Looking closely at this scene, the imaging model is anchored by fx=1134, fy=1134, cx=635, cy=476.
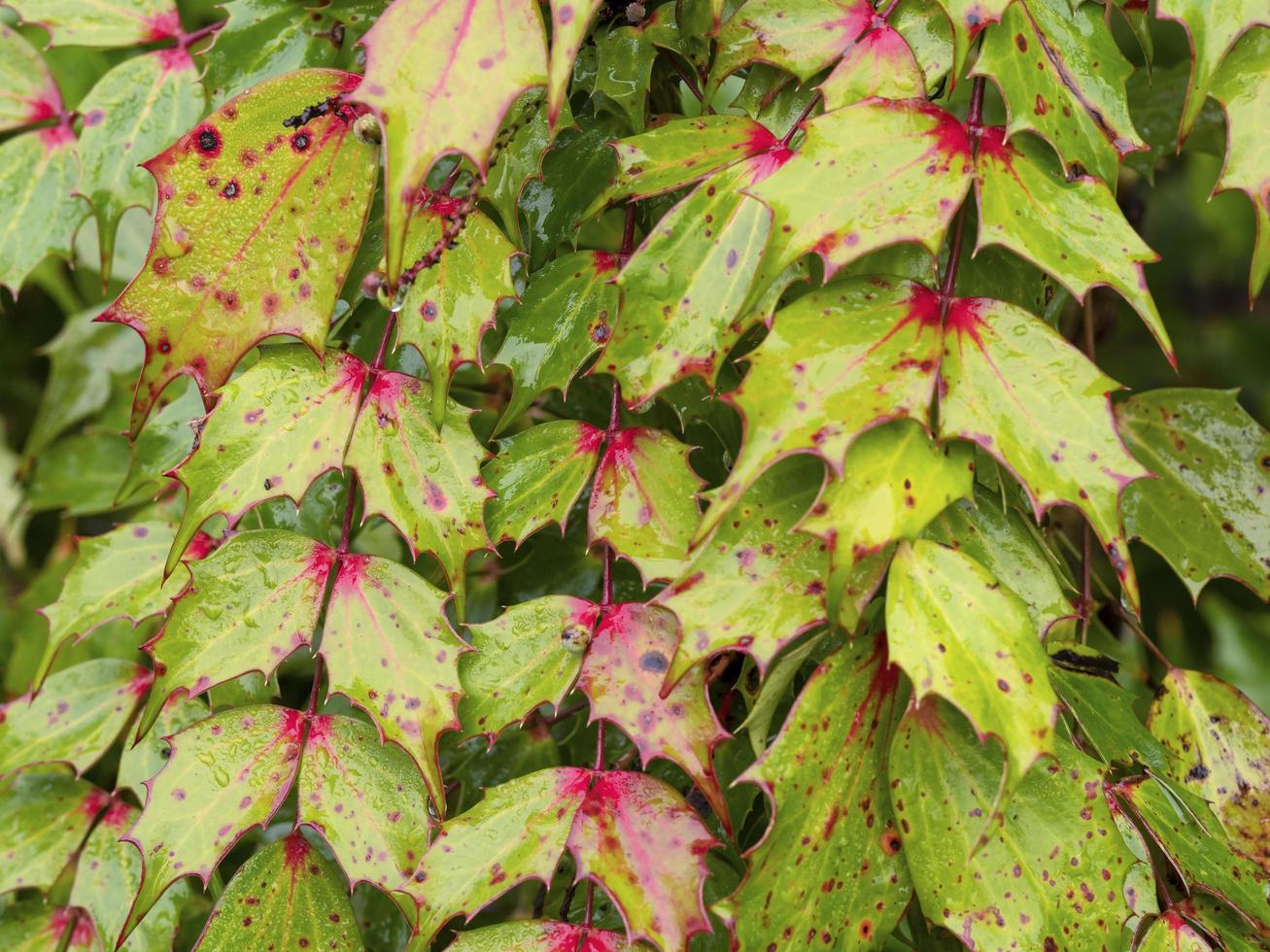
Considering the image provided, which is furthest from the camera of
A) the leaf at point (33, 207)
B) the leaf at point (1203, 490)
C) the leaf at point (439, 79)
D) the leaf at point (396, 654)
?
the leaf at point (33, 207)

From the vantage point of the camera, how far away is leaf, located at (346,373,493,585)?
0.59 m

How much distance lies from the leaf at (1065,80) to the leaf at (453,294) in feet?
0.83

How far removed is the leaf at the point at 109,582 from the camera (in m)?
0.74

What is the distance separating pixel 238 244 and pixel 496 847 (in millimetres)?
328

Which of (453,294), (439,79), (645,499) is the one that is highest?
(439,79)

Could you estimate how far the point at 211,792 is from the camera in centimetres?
59

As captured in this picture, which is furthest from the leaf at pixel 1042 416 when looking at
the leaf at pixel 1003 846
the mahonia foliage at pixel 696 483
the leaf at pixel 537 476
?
the leaf at pixel 537 476

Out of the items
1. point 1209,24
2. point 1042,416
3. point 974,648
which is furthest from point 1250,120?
point 974,648

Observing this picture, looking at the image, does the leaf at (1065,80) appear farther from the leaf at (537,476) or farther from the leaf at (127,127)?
the leaf at (127,127)

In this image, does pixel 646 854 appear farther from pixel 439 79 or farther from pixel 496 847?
pixel 439 79

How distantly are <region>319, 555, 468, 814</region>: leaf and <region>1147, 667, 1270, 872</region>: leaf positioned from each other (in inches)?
15.4

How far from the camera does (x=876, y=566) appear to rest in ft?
1.67

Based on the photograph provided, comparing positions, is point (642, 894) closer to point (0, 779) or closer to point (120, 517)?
point (0, 779)

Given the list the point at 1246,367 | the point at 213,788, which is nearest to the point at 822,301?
the point at 213,788
